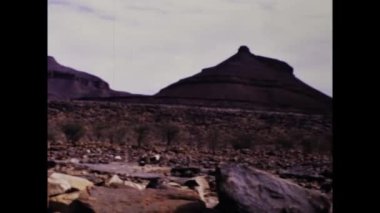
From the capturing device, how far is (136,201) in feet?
22.8

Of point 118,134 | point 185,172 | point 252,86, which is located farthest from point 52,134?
point 252,86

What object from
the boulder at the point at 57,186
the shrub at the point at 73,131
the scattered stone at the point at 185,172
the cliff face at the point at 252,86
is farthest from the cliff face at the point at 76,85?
the boulder at the point at 57,186

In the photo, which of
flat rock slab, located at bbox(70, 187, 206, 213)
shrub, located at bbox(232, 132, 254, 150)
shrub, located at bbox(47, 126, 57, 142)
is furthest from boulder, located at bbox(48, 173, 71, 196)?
shrub, located at bbox(232, 132, 254, 150)

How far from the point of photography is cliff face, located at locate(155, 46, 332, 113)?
47.0m

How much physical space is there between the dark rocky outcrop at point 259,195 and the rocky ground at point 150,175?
250mm

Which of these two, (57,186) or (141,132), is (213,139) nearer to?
(141,132)

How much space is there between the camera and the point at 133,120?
29.9 meters

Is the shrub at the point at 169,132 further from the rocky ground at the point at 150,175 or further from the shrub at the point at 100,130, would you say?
the rocky ground at the point at 150,175

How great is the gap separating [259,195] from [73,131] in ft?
61.0

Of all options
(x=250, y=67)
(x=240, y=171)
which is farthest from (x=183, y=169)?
(x=250, y=67)

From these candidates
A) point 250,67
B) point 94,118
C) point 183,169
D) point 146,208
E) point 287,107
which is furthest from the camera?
point 250,67
